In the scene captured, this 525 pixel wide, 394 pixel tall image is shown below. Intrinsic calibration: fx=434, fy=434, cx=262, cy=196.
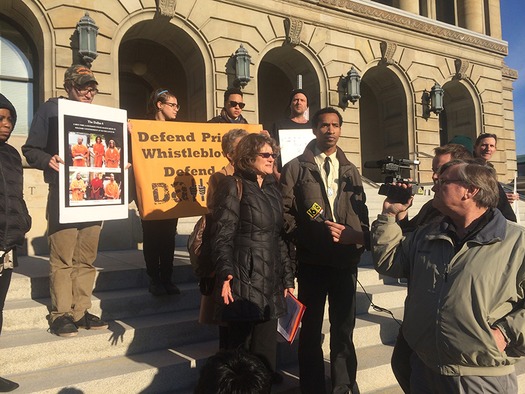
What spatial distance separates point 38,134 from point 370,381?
3.54m

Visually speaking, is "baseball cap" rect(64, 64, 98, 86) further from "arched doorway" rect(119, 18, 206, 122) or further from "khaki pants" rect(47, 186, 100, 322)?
"arched doorway" rect(119, 18, 206, 122)

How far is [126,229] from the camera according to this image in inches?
276

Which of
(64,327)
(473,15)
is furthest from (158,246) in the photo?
(473,15)

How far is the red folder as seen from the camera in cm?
294

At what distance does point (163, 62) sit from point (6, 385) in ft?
40.6

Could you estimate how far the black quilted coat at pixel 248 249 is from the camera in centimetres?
279

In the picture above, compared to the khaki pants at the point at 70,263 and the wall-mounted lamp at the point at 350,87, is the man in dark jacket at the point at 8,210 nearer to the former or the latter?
the khaki pants at the point at 70,263

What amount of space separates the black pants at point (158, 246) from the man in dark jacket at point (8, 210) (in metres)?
1.28

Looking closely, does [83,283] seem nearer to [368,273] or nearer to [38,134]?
[38,134]

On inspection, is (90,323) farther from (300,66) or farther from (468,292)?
(300,66)

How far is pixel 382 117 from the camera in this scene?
15.8m

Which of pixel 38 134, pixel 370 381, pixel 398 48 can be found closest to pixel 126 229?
pixel 38 134

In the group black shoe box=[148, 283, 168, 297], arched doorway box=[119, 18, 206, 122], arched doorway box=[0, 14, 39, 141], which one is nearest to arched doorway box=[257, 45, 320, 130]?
arched doorway box=[119, 18, 206, 122]

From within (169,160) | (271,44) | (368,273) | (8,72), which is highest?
(271,44)
